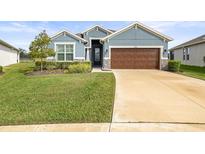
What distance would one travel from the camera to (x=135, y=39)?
24953mm

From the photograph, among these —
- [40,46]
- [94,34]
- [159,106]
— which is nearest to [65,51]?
[40,46]

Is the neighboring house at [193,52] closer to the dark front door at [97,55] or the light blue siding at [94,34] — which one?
the light blue siding at [94,34]

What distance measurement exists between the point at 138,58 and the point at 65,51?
7379mm

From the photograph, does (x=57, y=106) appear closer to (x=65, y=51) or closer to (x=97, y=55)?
(x=65, y=51)

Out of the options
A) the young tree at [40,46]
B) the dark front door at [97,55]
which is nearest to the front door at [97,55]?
the dark front door at [97,55]

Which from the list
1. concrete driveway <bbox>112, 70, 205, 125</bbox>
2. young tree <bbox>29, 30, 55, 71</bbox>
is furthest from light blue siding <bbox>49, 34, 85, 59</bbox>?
concrete driveway <bbox>112, 70, 205, 125</bbox>

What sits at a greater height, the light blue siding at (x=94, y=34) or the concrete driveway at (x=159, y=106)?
the light blue siding at (x=94, y=34)

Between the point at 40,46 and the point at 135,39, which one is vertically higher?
the point at 135,39

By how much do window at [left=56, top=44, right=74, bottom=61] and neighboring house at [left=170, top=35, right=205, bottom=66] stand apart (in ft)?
46.5

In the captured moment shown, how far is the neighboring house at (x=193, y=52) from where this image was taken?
28322mm

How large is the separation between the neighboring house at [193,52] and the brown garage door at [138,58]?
643cm
